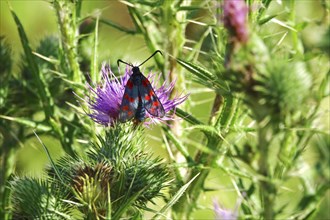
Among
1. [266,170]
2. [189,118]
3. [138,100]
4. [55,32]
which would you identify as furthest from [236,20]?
[55,32]

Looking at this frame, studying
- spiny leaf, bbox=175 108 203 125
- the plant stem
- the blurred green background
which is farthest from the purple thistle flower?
the blurred green background

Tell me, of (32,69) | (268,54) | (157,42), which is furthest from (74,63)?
A: (268,54)

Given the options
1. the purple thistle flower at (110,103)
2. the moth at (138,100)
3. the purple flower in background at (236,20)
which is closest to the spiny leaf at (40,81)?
the purple thistle flower at (110,103)

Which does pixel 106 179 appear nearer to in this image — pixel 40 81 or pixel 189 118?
pixel 189 118

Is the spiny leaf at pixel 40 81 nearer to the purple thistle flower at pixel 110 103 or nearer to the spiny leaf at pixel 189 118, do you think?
the purple thistle flower at pixel 110 103

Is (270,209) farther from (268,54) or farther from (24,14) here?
(24,14)

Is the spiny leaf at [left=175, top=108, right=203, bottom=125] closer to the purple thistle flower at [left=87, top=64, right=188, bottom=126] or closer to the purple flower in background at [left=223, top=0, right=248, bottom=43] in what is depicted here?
the purple thistle flower at [left=87, top=64, right=188, bottom=126]

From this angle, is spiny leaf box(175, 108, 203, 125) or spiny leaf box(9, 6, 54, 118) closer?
spiny leaf box(175, 108, 203, 125)
